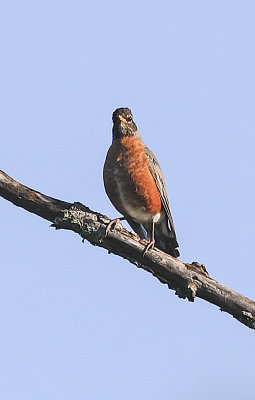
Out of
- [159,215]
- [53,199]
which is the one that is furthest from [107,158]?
[53,199]

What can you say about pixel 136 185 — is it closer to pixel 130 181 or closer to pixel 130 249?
pixel 130 181

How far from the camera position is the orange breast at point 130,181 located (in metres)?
7.98

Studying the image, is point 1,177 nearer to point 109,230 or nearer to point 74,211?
point 74,211

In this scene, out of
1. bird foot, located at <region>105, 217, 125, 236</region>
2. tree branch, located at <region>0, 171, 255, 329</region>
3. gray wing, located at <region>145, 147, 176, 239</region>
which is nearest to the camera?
tree branch, located at <region>0, 171, 255, 329</region>

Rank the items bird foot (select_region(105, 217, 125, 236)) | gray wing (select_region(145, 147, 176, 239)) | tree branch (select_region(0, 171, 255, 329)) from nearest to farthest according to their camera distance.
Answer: tree branch (select_region(0, 171, 255, 329)) → bird foot (select_region(105, 217, 125, 236)) → gray wing (select_region(145, 147, 176, 239))

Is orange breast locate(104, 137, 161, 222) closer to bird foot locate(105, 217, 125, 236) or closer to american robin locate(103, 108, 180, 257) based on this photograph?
american robin locate(103, 108, 180, 257)

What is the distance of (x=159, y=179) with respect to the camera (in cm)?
837

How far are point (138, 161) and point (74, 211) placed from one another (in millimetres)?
2266

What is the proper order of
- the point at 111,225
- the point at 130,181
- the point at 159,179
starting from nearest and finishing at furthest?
the point at 111,225
the point at 130,181
the point at 159,179

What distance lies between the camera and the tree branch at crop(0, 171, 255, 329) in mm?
5977

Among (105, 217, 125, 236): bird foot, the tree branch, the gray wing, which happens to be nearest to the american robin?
the gray wing

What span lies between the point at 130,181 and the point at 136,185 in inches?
4.2

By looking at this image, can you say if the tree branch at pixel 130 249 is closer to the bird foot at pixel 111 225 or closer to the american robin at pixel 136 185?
the bird foot at pixel 111 225

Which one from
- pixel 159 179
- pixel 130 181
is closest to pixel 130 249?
pixel 130 181
